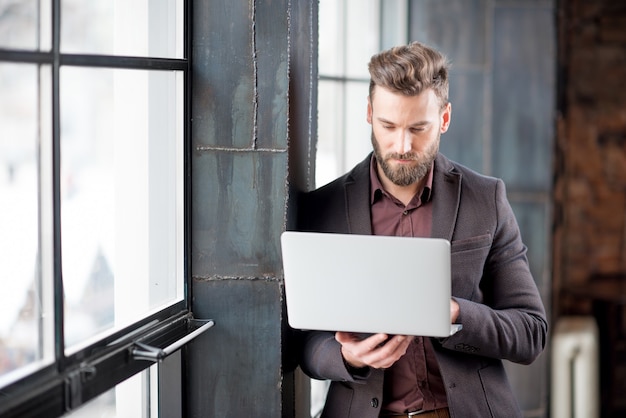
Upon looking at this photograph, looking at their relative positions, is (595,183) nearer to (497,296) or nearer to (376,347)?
(497,296)

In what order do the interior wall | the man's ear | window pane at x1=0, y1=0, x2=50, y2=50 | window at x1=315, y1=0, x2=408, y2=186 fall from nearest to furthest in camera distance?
window pane at x1=0, y1=0, x2=50, y2=50 → the man's ear → window at x1=315, y1=0, x2=408, y2=186 → the interior wall

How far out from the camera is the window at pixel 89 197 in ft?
4.60

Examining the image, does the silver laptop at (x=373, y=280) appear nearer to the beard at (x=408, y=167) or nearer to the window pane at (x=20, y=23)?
the beard at (x=408, y=167)

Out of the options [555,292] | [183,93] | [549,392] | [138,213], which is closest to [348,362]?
[138,213]

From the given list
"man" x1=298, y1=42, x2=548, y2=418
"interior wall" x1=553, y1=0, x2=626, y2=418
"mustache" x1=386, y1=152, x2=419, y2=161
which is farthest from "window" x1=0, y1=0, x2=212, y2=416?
"interior wall" x1=553, y1=0, x2=626, y2=418

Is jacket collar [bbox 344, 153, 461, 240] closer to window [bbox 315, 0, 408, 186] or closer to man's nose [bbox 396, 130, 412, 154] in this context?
man's nose [bbox 396, 130, 412, 154]

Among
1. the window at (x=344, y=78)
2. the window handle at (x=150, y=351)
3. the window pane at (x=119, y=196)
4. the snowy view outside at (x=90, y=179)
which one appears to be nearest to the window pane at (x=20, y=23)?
the snowy view outside at (x=90, y=179)

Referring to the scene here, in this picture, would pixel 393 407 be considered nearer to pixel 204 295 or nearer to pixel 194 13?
pixel 204 295

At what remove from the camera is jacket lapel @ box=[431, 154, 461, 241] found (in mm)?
2193

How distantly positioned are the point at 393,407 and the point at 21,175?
1193 millimetres

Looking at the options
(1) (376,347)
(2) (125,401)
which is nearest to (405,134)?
(1) (376,347)

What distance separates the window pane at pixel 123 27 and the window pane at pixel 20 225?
170 millimetres

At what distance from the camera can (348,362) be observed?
2.09 metres

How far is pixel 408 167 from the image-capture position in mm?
2180
